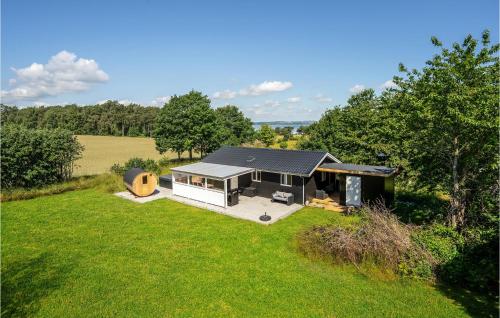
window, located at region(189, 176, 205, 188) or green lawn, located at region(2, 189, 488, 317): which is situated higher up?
window, located at region(189, 176, 205, 188)

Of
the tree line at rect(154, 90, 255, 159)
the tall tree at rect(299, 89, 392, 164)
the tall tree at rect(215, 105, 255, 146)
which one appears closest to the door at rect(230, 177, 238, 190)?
the tall tree at rect(299, 89, 392, 164)

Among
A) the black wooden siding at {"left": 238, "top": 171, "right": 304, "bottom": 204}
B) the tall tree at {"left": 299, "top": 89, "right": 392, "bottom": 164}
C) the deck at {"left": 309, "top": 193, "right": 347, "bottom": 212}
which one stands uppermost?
the tall tree at {"left": 299, "top": 89, "right": 392, "bottom": 164}

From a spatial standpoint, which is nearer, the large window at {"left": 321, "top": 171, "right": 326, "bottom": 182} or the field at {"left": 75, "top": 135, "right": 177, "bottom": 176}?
the large window at {"left": 321, "top": 171, "right": 326, "bottom": 182}

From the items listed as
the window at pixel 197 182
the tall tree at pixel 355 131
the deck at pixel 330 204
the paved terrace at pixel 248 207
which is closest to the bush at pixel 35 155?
the paved terrace at pixel 248 207

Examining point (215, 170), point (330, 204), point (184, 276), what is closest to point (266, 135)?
point (215, 170)

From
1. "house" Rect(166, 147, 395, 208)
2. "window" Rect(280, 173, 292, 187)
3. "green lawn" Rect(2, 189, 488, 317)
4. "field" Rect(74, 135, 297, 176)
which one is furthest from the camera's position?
"field" Rect(74, 135, 297, 176)

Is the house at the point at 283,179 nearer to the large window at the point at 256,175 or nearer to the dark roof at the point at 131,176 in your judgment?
the large window at the point at 256,175

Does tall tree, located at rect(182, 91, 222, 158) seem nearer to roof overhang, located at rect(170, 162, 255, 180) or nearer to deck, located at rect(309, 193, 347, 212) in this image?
roof overhang, located at rect(170, 162, 255, 180)

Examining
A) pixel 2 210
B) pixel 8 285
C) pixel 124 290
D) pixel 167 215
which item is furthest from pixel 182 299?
pixel 2 210
